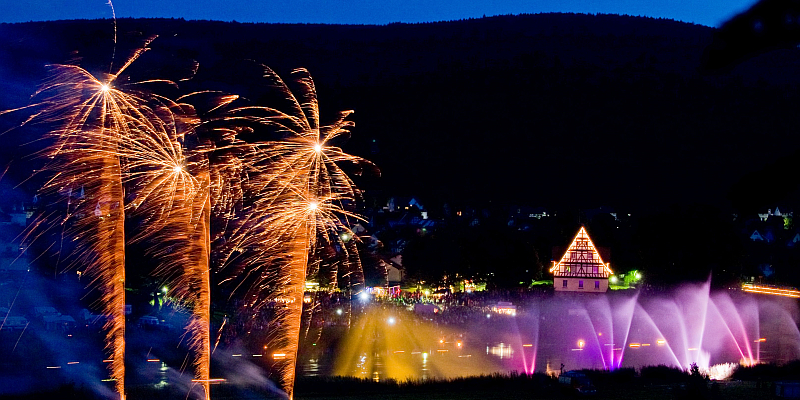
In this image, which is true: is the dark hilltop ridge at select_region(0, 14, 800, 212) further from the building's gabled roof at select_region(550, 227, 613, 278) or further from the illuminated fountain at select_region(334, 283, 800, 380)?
the illuminated fountain at select_region(334, 283, 800, 380)

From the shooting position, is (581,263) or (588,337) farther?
(581,263)

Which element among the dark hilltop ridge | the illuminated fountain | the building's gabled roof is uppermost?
the dark hilltop ridge

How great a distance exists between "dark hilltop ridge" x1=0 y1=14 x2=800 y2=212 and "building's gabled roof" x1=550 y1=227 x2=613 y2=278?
125 ft

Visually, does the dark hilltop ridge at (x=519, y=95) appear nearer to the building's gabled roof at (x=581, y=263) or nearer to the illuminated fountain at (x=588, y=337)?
the building's gabled roof at (x=581, y=263)

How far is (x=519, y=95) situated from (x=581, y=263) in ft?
268

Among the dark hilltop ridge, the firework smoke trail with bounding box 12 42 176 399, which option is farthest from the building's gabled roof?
the dark hilltop ridge

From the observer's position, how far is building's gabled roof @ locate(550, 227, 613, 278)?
49.6 m

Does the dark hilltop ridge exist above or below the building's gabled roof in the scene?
above

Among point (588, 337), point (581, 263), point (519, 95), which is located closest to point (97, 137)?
point (588, 337)

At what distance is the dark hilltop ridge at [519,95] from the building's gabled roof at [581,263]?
38.0 meters

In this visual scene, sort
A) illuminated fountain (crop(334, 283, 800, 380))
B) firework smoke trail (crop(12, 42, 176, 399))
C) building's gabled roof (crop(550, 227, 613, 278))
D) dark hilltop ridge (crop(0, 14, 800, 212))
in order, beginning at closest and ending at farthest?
firework smoke trail (crop(12, 42, 176, 399)), illuminated fountain (crop(334, 283, 800, 380)), building's gabled roof (crop(550, 227, 613, 278)), dark hilltop ridge (crop(0, 14, 800, 212))

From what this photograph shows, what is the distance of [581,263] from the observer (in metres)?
49.7

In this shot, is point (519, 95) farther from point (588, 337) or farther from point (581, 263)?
point (588, 337)

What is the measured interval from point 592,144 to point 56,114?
102888 mm
